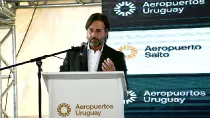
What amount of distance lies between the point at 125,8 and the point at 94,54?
86.8 inches

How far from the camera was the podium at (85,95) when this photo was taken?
1.71 m

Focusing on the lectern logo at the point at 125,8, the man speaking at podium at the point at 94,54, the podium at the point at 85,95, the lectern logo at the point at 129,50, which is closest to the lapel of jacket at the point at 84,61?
the man speaking at podium at the point at 94,54

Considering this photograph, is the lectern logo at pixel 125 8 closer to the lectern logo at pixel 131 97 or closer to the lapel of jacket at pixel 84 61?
the lectern logo at pixel 131 97

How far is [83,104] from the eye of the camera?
5.66 ft

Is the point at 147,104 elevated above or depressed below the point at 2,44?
below

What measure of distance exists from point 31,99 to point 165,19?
2485mm

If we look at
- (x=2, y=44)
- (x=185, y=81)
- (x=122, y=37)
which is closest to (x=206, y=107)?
(x=185, y=81)

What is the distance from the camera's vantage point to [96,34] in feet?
7.22

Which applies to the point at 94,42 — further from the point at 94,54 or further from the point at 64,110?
the point at 64,110

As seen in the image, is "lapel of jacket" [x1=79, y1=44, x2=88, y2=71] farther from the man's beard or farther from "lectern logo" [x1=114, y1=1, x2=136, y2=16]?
"lectern logo" [x1=114, y1=1, x2=136, y2=16]

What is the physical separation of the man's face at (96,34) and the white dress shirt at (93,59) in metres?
0.07

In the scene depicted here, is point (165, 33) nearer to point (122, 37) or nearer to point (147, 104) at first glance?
point (122, 37)

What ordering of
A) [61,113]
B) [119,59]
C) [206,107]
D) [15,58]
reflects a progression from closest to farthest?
[61,113], [119,59], [206,107], [15,58]

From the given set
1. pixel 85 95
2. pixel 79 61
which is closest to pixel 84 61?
pixel 79 61
